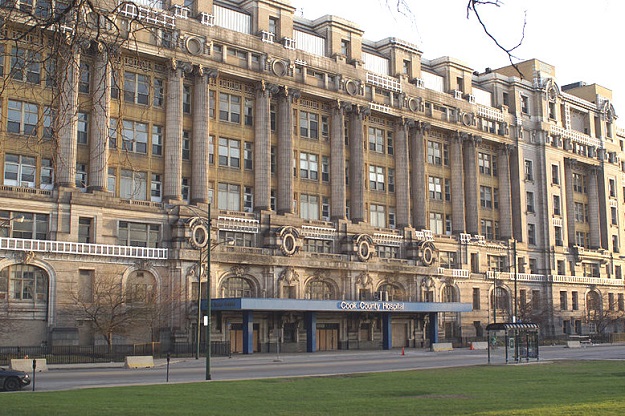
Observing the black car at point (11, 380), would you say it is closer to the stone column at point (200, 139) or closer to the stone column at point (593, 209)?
the stone column at point (200, 139)

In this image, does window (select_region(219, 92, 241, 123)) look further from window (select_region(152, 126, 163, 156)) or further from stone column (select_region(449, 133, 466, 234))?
stone column (select_region(449, 133, 466, 234))

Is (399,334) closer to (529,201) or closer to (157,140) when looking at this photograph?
(529,201)

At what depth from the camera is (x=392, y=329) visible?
82.7 metres

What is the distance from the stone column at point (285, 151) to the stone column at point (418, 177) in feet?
59.7

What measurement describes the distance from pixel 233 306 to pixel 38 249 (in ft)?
53.6

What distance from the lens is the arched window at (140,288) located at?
6212 cm

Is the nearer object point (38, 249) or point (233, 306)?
point (38, 249)

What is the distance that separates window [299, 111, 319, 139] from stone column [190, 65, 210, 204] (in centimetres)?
1187

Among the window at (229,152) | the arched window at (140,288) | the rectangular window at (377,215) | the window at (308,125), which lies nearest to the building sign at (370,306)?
the rectangular window at (377,215)

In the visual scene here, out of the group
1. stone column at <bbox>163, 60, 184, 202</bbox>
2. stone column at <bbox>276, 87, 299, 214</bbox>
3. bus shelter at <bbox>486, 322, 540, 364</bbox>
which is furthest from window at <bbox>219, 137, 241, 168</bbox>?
bus shelter at <bbox>486, 322, 540, 364</bbox>

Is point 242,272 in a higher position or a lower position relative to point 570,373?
higher

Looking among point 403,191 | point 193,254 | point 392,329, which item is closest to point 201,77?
point 193,254

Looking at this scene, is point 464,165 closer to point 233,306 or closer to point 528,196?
point 528,196

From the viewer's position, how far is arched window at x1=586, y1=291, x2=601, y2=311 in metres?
107
